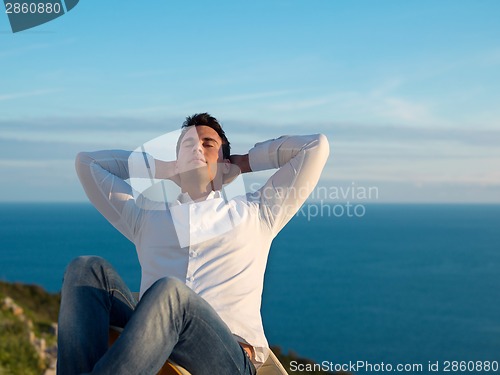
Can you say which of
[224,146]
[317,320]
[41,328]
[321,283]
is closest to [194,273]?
[224,146]

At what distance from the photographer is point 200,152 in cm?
271

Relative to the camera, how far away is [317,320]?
41438 mm

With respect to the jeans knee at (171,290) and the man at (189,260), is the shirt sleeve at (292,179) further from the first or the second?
the jeans knee at (171,290)

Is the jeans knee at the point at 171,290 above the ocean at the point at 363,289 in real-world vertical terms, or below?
above

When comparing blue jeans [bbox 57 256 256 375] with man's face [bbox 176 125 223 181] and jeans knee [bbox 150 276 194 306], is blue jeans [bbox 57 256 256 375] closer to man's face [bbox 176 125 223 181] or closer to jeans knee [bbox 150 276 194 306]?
jeans knee [bbox 150 276 194 306]

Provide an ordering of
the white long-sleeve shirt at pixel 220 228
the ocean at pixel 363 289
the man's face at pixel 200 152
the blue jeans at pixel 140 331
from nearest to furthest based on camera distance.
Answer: the blue jeans at pixel 140 331
the white long-sleeve shirt at pixel 220 228
the man's face at pixel 200 152
the ocean at pixel 363 289

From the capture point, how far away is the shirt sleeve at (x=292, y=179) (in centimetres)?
256

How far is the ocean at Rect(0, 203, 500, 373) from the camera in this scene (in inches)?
1420

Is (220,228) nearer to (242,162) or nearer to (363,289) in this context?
(242,162)

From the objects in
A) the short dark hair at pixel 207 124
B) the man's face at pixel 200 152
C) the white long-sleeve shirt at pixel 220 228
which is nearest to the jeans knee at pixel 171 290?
the white long-sleeve shirt at pixel 220 228

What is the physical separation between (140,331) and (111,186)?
824 millimetres

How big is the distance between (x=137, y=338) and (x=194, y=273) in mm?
489

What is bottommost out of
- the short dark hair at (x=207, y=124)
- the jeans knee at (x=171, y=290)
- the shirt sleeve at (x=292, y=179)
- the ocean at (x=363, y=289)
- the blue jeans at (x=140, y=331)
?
the ocean at (x=363, y=289)

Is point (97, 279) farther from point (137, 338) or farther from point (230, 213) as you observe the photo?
point (230, 213)
